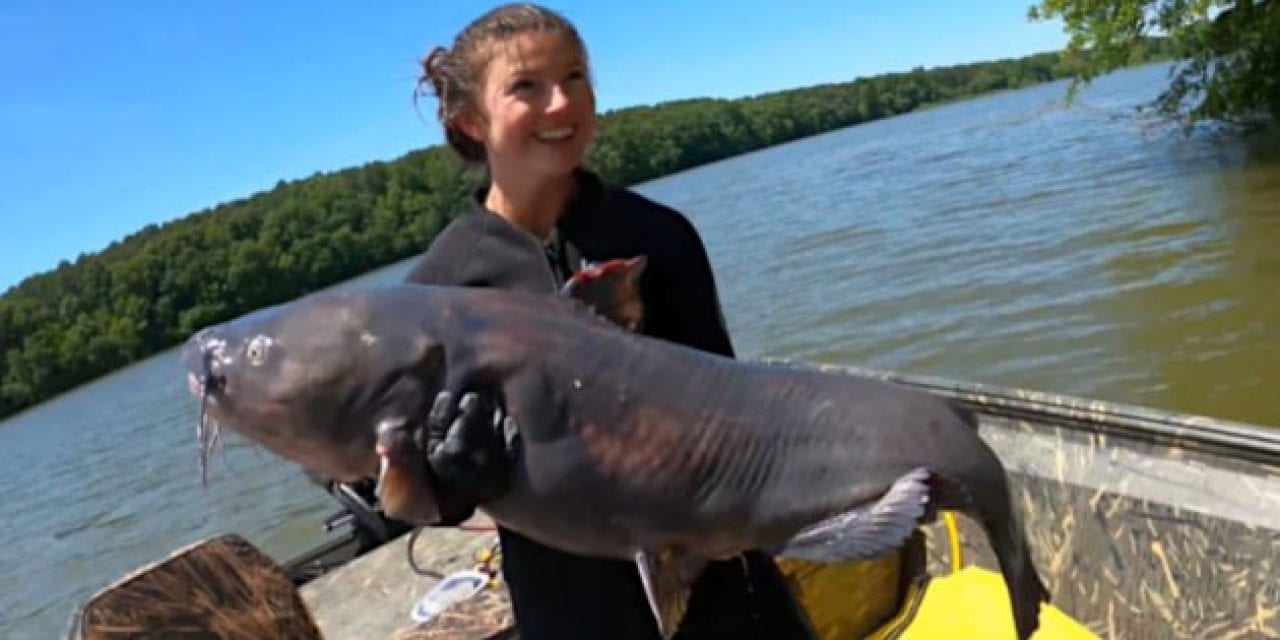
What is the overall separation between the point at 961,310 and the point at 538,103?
43.8ft

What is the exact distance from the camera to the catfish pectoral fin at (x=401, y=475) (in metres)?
1.70

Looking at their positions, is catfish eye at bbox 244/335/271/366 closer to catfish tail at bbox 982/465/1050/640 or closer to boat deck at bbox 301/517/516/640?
catfish tail at bbox 982/465/1050/640

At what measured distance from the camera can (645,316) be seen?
2.22m

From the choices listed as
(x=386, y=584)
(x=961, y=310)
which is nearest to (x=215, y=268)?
(x=961, y=310)

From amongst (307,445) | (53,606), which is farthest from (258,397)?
(53,606)

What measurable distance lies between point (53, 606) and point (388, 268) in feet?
156

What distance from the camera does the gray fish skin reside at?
5.74 feet

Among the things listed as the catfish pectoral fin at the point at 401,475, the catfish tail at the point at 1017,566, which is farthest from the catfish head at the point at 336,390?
the catfish tail at the point at 1017,566

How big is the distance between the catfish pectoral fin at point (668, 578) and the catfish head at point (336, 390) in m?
0.36

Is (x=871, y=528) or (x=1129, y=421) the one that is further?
(x=1129, y=421)

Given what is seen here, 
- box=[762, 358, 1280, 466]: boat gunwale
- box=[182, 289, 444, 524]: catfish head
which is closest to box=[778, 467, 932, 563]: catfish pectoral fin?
box=[182, 289, 444, 524]: catfish head

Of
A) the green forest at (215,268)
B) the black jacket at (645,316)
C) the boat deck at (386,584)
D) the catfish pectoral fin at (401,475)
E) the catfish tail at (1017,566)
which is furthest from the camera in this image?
the green forest at (215,268)

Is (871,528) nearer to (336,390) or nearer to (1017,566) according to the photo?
(1017,566)

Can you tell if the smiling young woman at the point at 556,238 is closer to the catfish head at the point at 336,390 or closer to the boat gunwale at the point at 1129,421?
the catfish head at the point at 336,390
